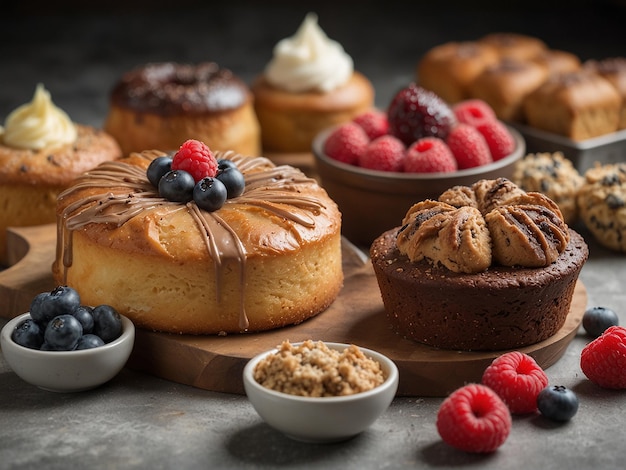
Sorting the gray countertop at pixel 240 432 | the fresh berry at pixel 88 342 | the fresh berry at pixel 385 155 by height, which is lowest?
the gray countertop at pixel 240 432

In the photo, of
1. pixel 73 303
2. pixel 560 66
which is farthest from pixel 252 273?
→ pixel 560 66

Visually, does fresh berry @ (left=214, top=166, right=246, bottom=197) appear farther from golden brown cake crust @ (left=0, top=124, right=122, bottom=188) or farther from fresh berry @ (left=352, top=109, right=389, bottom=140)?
fresh berry @ (left=352, top=109, right=389, bottom=140)

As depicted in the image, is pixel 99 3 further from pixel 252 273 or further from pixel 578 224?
pixel 252 273

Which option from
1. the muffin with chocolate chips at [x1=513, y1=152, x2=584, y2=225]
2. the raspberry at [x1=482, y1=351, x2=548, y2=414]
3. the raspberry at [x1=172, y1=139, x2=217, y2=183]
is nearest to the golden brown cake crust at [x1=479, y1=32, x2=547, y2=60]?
the muffin with chocolate chips at [x1=513, y1=152, x2=584, y2=225]

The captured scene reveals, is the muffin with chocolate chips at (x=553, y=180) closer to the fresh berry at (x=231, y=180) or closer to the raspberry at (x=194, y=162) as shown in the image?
the fresh berry at (x=231, y=180)

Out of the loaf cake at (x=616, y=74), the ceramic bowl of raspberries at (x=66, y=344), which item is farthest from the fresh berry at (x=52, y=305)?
the loaf cake at (x=616, y=74)
